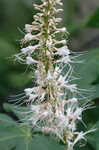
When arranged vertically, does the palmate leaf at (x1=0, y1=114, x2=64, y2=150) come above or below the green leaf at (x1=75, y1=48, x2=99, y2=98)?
below

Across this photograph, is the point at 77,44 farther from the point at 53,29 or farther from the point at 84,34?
the point at 53,29

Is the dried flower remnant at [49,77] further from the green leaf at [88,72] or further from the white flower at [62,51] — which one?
the green leaf at [88,72]

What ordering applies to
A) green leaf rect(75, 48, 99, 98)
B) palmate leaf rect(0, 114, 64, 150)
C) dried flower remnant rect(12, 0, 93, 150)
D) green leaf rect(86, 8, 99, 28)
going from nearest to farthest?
1. dried flower remnant rect(12, 0, 93, 150)
2. palmate leaf rect(0, 114, 64, 150)
3. green leaf rect(75, 48, 99, 98)
4. green leaf rect(86, 8, 99, 28)

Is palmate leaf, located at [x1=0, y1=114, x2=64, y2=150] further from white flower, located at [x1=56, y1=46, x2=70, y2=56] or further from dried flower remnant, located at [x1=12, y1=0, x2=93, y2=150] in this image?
white flower, located at [x1=56, y1=46, x2=70, y2=56]

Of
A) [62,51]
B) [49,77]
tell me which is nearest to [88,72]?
[62,51]

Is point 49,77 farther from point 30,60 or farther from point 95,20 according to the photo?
point 95,20

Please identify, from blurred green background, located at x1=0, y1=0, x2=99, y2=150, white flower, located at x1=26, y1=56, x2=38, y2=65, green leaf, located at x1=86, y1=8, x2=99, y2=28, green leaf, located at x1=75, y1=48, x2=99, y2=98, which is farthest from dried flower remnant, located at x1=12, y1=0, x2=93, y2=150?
green leaf, located at x1=86, y1=8, x2=99, y2=28

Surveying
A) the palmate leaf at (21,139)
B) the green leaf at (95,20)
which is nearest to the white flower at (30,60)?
the palmate leaf at (21,139)
